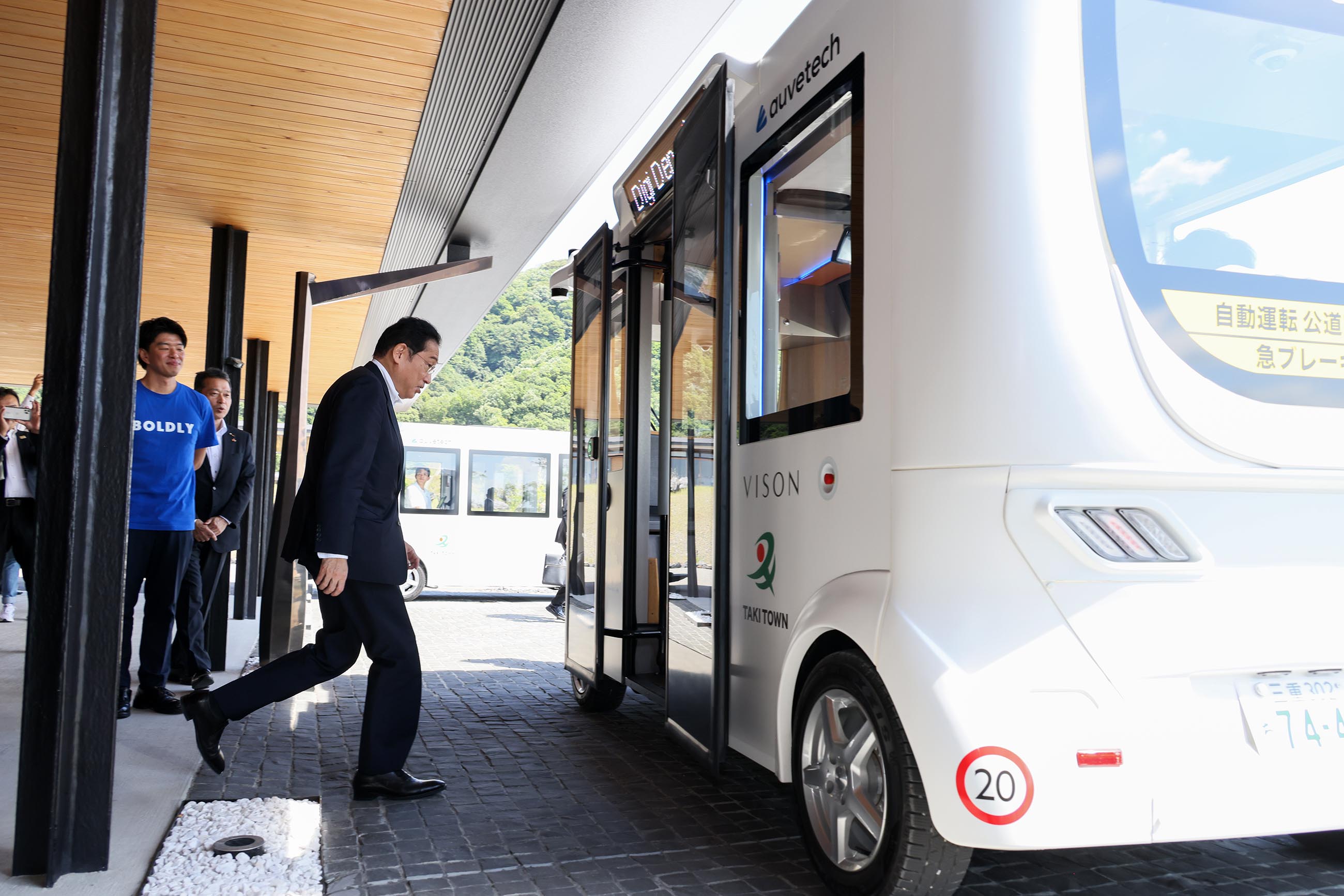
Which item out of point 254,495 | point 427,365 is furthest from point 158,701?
point 254,495

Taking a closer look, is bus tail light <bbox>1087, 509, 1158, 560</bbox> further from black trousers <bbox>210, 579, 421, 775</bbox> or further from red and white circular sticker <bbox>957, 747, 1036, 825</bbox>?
black trousers <bbox>210, 579, 421, 775</bbox>

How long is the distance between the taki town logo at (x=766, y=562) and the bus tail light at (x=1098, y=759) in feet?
4.33

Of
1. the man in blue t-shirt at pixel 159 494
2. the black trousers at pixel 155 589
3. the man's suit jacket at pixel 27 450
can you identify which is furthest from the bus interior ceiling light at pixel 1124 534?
the man's suit jacket at pixel 27 450

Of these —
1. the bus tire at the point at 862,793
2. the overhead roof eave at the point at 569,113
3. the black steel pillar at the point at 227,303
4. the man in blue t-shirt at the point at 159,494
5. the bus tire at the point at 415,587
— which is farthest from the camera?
the bus tire at the point at 415,587

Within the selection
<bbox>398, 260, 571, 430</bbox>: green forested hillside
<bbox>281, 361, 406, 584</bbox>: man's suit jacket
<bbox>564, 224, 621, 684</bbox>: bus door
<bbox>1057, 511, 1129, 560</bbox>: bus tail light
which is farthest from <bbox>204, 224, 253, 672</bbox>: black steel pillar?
<bbox>398, 260, 571, 430</bbox>: green forested hillside

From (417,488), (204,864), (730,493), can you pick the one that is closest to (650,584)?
(730,493)

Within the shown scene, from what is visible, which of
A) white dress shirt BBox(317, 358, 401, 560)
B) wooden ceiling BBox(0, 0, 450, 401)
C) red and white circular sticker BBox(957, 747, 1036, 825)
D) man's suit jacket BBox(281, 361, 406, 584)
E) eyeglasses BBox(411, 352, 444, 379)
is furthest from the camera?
wooden ceiling BBox(0, 0, 450, 401)

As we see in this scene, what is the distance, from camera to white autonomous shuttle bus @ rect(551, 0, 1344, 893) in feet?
7.93

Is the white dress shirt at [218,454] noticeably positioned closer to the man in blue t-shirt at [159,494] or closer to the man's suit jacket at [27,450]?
the man in blue t-shirt at [159,494]

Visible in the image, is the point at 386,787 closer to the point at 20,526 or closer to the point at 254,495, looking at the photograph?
the point at 20,526

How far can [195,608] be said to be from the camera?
21.3 ft

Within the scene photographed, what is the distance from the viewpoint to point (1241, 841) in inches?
145

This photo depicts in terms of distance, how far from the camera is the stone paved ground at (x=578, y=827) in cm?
325

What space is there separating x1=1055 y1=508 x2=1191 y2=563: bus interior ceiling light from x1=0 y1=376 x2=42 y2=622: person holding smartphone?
24.0ft
